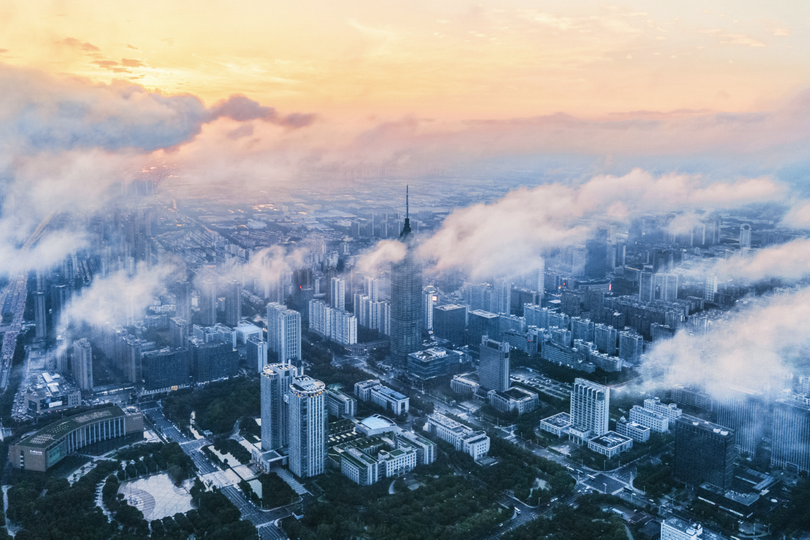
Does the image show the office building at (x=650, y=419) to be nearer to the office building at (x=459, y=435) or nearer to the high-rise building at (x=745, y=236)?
the office building at (x=459, y=435)

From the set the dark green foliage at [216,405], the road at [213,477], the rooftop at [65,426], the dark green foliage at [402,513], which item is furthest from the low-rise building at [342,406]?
the rooftop at [65,426]

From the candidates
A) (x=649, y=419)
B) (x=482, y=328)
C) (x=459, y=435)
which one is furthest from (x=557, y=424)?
(x=482, y=328)

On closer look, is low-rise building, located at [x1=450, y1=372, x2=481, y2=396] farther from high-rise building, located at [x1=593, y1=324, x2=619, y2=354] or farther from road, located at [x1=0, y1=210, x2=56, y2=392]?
road, located at [x1=0, y1=210, x2=56, y2=392]

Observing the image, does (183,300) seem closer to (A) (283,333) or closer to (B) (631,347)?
(A) (283,333)

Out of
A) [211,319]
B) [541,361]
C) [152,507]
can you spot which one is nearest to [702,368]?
[541,361]

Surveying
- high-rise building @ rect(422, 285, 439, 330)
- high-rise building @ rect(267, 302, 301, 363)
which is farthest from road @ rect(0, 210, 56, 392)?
high-rise building @ rect(422, 285, 439, 330)
